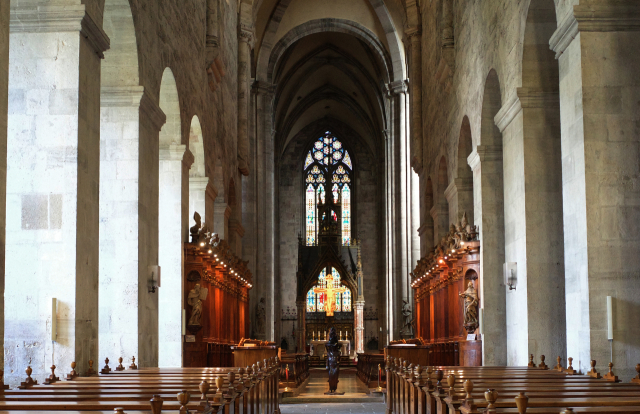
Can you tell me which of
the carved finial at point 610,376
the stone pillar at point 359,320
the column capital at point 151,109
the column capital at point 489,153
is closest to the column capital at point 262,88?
the stone pillar at point 359,320

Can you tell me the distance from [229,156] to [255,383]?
612 inches

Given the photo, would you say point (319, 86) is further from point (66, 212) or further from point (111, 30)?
point (66, 212)

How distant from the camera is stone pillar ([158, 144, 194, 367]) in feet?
53.3

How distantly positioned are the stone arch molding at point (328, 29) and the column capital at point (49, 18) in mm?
24029

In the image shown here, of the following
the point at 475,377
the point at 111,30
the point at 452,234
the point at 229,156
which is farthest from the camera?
the point at 229,156

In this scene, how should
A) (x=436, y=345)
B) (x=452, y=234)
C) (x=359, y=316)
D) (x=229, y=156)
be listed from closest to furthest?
(x=452, y=234), (x=436, y=345), (x=229, y=156), (x=359, y=316)

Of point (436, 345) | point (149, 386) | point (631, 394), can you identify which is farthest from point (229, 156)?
point (631, 394)

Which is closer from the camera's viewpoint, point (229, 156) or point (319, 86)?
point (229, 156)

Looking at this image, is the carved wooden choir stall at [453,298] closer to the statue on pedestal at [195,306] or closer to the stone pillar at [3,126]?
the statue on pedestal at [195,306]

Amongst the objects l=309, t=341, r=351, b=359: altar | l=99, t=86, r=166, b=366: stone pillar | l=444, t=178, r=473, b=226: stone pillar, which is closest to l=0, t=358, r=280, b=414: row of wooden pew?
l=99, t=86, r=166, b=366: stone pillar

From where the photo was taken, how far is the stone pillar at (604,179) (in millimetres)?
9078

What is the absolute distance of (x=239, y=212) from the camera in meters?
26.3

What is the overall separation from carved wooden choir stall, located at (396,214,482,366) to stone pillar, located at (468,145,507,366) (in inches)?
18.7

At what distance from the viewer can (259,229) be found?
109 feet
